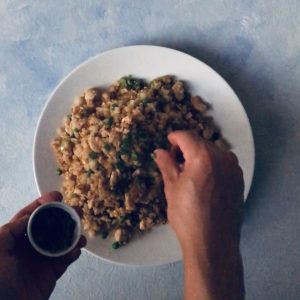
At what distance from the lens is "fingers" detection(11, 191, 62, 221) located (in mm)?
923

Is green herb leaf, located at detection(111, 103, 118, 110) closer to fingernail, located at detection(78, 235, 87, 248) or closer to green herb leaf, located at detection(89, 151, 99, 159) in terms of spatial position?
green herb leaf, located at detection(89, 151, 99, 159)

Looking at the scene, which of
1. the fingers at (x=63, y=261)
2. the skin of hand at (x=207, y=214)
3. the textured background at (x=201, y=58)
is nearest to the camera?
the skin of hand at (x=207, y=214)

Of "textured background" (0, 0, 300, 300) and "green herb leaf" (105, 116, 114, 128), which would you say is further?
"textured background" (0, 0, 300, 300)

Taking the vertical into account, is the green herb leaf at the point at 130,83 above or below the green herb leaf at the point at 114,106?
above

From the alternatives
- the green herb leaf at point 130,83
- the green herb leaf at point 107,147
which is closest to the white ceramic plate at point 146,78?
the green herb leaf at point 130,83

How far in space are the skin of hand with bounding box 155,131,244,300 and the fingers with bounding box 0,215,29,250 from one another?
0.25 m

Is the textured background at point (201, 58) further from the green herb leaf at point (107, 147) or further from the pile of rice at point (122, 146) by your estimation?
Answer: the green herb leaf at point (107, 147)

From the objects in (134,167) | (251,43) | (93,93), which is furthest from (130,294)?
(251,43)

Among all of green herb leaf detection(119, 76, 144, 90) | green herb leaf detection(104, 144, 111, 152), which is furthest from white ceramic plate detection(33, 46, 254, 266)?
green herb leaf detection(104, 144, 111, 152)

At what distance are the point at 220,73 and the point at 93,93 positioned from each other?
26 cm

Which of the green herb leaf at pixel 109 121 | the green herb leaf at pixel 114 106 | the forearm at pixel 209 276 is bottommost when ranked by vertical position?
the forearm at pixel 209 276

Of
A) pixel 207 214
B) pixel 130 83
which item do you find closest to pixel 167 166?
pixel 207 214

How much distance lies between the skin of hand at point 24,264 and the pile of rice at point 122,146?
68 mm

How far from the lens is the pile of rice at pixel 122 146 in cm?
96
